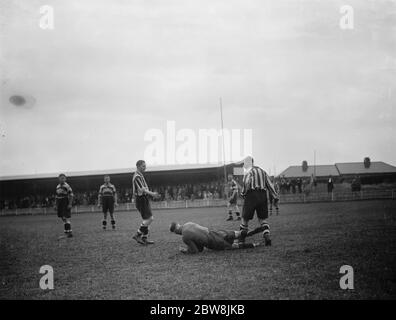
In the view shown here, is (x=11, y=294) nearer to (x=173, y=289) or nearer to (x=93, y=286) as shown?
(x=93, y=286)

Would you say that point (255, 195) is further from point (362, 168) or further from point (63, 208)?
point (362, 168)

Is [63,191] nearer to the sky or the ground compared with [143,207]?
nearer to the sky

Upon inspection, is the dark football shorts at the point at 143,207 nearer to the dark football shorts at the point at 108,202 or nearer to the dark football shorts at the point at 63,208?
the dark football shorts at the point at 63,208

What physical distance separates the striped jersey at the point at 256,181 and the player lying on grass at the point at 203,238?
91 cm

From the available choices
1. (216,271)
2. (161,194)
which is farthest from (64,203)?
(161,194)

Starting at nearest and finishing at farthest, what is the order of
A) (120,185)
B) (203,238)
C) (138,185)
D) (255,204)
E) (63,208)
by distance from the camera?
(203,238) < (255,204) < (138,185) < (63,208) < (120,185)

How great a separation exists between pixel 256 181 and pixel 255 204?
50 centimetres

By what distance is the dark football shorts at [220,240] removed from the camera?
25.3ft

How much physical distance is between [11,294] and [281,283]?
12.3 feet

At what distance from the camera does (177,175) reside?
40406 mm

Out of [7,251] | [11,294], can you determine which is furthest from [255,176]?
[7,251]

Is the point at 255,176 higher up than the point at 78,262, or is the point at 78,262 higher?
the point at 255,176

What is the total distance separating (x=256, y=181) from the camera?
8.23 m

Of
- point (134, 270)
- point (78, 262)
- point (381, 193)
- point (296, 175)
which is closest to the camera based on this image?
point (134, 270)
